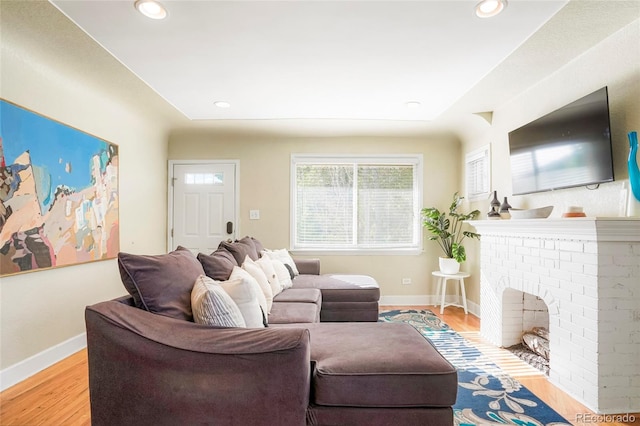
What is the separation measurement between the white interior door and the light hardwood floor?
6.94ft

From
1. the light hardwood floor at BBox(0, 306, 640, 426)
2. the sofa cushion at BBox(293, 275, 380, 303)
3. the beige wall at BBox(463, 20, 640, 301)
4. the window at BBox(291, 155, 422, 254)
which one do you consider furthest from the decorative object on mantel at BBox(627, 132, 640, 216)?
the window at BBox(291, 155, 422, 254)

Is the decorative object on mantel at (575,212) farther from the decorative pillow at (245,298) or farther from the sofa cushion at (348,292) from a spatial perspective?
the decorative pillow at (245,298)

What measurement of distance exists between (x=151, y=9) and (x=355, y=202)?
3.36 meters

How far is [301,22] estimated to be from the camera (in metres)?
2.10

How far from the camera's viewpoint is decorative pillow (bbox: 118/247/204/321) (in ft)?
5.04

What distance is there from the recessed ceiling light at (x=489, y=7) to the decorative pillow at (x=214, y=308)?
2093 mm

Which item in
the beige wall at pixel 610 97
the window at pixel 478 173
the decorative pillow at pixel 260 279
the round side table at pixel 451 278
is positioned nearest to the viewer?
the beige wall at pixel 610 97

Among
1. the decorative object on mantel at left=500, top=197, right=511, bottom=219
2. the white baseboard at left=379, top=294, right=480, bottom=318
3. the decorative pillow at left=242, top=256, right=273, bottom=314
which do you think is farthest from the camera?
the white baseboard at left=379, top=294, right=480, bottom=318

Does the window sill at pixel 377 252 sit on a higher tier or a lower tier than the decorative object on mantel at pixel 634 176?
lower

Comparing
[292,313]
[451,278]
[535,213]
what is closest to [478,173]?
[451,278]

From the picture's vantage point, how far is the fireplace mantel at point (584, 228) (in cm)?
199

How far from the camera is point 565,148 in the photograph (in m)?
2.58

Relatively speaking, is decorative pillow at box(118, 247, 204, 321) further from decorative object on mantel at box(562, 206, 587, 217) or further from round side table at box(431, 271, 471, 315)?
round side table at box(431, 271, 471, 315)

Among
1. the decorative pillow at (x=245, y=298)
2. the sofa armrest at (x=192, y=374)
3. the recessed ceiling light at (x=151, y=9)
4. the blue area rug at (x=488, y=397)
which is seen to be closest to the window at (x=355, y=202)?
the blue area rug at (x=488, y=397)
